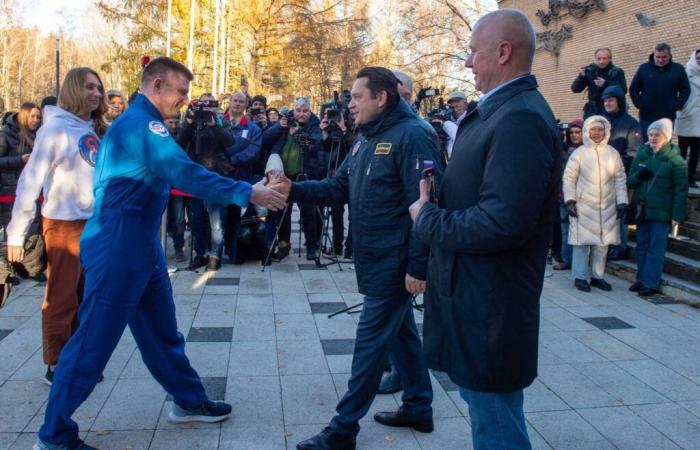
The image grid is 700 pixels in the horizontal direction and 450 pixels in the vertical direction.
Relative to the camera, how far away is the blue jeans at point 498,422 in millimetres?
2234

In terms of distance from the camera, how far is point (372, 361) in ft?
10.6

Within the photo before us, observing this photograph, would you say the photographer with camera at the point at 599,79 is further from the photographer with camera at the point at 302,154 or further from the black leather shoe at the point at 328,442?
the black leather shoe at the point at 328,442

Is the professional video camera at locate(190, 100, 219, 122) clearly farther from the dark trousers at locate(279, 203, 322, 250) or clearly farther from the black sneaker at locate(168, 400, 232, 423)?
the black sneaker at locate(168, 400, 232, 423)

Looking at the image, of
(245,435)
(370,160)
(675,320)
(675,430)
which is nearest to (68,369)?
(245,435)

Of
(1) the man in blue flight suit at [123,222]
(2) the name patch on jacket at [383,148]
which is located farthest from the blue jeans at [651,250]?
(1) the man in blue flight suit at [123,222]

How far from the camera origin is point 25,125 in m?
7.13

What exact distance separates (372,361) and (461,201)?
127cm

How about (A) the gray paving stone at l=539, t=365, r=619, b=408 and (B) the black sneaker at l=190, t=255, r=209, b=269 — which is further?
(B) the black sneaker at l=190, t=255, r=209, b=269

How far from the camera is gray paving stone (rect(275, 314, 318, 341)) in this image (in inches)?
208

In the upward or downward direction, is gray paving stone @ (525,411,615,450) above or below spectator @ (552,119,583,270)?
below

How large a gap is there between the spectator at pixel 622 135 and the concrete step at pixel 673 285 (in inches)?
13.6

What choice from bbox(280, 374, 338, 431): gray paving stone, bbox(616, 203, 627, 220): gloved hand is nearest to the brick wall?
bbox(616, 203, 627, 220): gloved hand

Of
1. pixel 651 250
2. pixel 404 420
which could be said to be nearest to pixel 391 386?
pixel 404 420

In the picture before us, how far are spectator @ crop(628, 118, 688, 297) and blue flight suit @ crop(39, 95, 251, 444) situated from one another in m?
5.57
